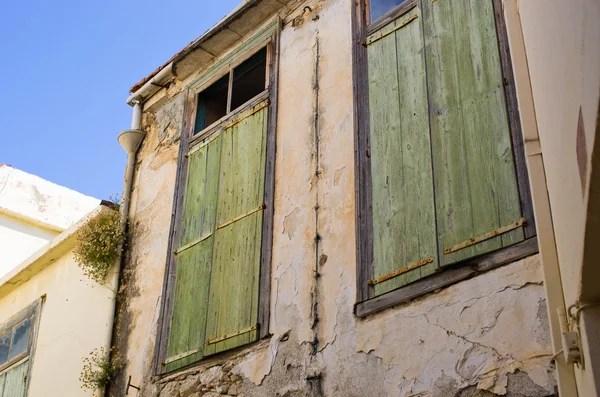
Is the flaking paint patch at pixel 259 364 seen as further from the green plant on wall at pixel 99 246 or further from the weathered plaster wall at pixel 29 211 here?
the weathered plaster wall at pixel 29 211

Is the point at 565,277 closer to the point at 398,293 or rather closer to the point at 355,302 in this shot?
the point at 398,293

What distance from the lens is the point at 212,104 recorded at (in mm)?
8297

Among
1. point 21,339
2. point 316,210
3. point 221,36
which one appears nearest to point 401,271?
point 316,210

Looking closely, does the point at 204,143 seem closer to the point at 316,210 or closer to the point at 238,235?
the point at 238,235

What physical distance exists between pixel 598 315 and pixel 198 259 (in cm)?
448

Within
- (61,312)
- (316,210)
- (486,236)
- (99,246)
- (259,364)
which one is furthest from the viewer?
(61,312)

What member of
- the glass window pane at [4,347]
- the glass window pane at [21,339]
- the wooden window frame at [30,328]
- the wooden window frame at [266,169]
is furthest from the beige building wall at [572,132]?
the glass window pane at [4,347]

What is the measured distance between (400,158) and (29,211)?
9961 millimetres

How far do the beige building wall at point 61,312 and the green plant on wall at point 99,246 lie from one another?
139mm

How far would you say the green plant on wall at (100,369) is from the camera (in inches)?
292

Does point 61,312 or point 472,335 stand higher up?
point 61,312

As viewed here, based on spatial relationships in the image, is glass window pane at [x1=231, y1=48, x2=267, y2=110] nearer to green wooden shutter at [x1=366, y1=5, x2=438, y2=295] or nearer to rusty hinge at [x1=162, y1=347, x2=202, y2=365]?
green wooden shutter at [x1=366, y1=5, x2=438, y2=295]

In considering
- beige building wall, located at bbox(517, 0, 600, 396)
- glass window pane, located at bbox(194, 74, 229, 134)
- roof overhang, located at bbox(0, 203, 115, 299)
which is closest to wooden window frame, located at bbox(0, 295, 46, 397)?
roof overhang, located at bbox(0, 203, 115, 299)

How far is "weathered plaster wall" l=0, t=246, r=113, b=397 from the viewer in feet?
26.0
